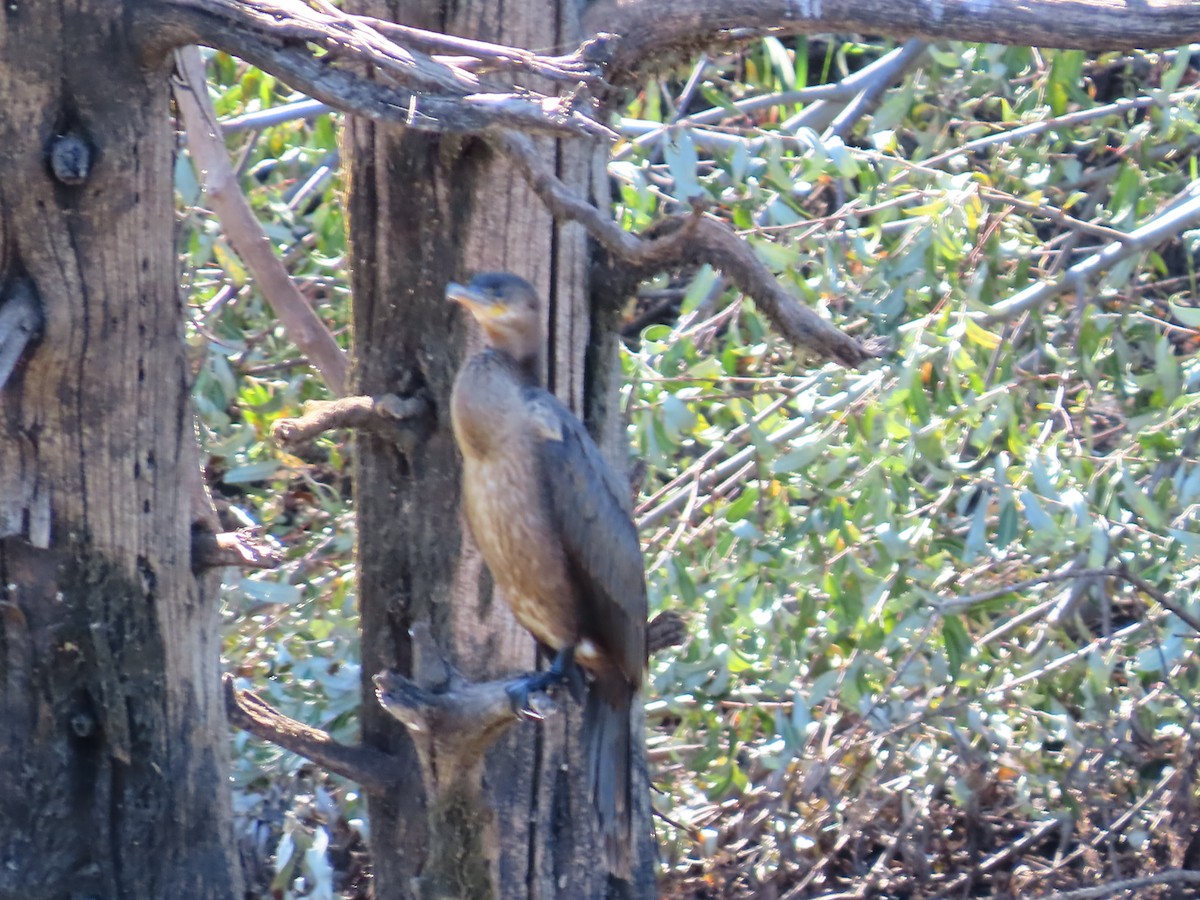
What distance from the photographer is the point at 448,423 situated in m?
3.07

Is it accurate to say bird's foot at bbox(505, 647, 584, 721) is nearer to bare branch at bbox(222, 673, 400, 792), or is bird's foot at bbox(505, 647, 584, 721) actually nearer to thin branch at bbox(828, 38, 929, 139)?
bare branch at bbox(222, 673, 400, 792)

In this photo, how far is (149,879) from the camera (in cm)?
255

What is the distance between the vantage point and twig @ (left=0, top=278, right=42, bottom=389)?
2248 millimetres

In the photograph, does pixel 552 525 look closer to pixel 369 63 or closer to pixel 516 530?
pixel 516 530

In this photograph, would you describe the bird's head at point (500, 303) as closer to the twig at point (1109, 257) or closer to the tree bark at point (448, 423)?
the tree bark at point (448, 423)

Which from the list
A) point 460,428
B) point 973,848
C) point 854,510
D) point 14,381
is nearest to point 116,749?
point 14,381

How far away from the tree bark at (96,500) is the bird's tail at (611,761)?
82 centimetres

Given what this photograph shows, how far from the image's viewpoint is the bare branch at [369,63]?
84.9 inches

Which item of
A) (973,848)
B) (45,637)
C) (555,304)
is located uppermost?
(555,304)

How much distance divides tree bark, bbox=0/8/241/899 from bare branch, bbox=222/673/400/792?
1.22 ft

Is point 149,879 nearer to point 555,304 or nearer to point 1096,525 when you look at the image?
point 555,304

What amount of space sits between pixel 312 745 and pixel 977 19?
2018mm

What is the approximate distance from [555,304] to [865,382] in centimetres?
121

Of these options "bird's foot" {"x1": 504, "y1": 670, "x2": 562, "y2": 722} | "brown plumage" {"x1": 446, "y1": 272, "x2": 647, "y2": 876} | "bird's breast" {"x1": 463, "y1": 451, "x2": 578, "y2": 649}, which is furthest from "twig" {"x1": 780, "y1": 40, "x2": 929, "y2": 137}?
"bird's foot" {"x1": 504, "y1": 670, "x2": 562, "y2": 722}
